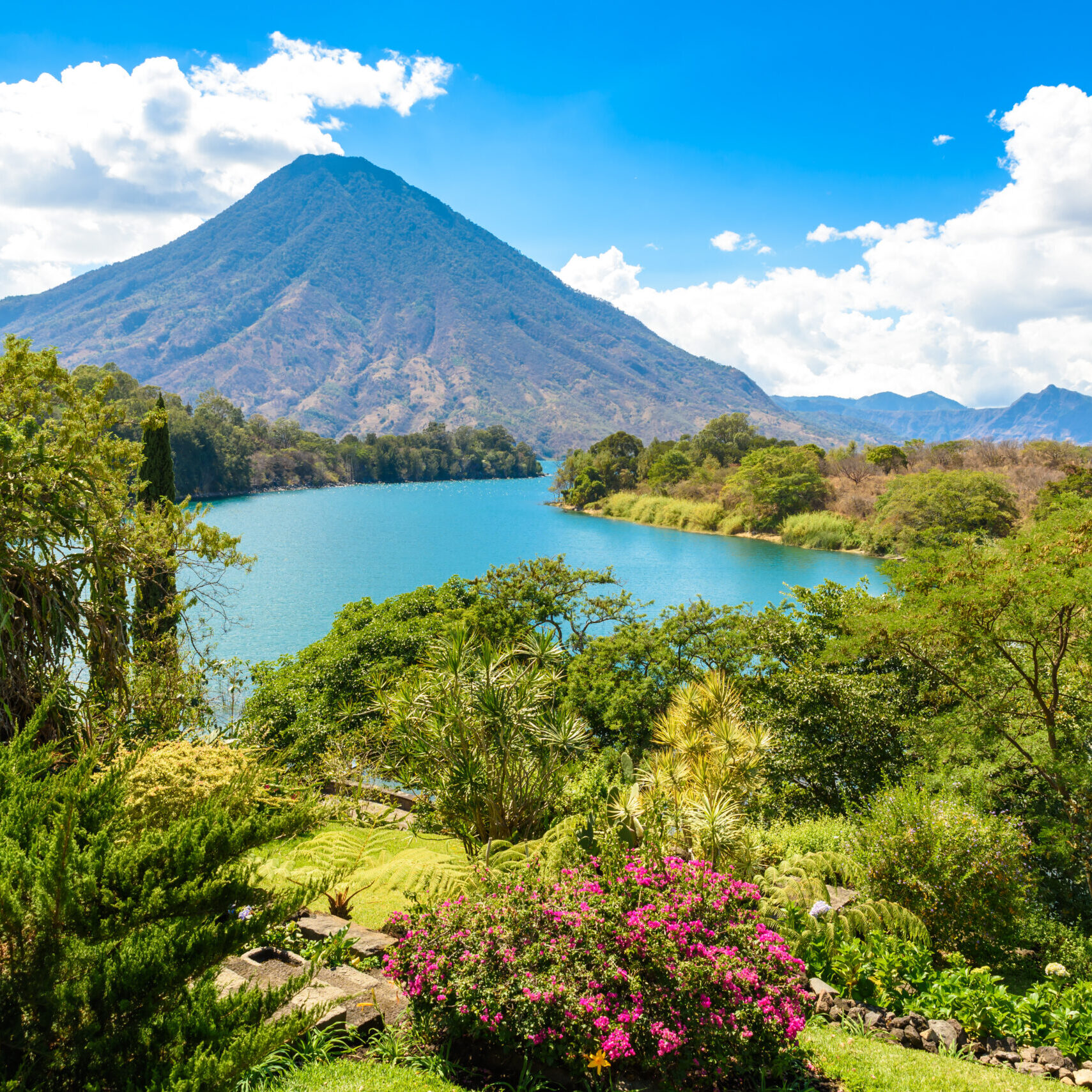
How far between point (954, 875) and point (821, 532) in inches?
1558

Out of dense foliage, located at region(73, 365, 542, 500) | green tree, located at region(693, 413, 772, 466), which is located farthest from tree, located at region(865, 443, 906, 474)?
dense foliage, located at region(73, 365, 542, 500)

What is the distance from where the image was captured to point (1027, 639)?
307 inches

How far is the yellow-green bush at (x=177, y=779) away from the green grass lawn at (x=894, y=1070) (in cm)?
369

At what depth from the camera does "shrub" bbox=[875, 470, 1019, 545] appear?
3597cm

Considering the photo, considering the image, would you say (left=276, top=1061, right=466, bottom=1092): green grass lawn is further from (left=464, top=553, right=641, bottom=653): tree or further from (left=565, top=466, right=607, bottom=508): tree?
(left=565, top=466, right=607, bottom=508): tree

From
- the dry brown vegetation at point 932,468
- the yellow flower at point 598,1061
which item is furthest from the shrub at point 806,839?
the dry brown vegetation at point 932,468

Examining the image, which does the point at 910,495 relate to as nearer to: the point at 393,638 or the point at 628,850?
the point at 393,638

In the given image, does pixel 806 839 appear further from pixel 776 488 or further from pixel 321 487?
pixel 321 487

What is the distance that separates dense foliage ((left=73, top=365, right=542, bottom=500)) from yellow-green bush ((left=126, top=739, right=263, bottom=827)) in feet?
135

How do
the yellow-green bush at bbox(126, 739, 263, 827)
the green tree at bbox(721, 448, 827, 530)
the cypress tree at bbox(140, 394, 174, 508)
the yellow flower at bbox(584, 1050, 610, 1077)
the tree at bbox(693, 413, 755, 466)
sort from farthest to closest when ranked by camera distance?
the tree at bbox(693, 413, 755, 466) → the green tree at bbox(721, 448, 827, 530) → the cypress tree at bbox(140, 394, 174, 508) → the yellow-green bush at bbox(126, 739, 263, 827) → the yellow flower at bbox(584, 1050, 610, 1077)

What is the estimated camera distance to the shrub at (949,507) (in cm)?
3597

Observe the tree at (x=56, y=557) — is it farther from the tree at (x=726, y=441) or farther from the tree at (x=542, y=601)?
the tree at (x=726, y=441)

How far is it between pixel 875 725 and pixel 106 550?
388 inches

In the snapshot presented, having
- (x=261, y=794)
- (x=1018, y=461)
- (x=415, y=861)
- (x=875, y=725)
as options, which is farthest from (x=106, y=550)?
(x=1018, y=461)
